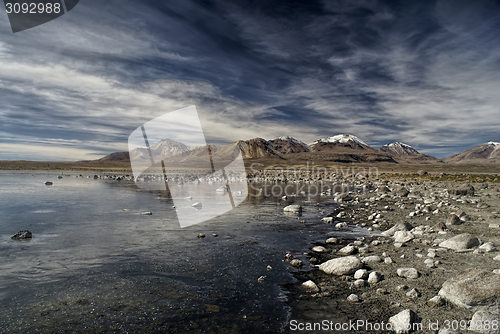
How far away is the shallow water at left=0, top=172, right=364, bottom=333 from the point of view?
636 cm

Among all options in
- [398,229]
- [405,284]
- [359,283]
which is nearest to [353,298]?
[359,283]

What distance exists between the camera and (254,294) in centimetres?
776

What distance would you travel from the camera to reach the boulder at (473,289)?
18.6ft

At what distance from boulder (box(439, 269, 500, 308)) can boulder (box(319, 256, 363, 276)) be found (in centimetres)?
285

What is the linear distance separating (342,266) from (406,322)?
3.44 metres

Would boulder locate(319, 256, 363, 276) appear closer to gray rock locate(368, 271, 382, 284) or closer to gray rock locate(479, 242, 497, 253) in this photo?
gray rock locate(368, 271, 382, 284)

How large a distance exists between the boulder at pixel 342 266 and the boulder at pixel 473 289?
2.85 metres

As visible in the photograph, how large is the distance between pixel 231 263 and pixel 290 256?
2629 millimetres

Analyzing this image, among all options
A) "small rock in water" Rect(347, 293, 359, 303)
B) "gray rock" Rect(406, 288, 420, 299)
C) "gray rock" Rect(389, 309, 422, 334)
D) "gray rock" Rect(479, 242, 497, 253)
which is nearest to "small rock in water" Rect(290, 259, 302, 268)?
"small rock in water" Rect(347, 293, 359, 303)

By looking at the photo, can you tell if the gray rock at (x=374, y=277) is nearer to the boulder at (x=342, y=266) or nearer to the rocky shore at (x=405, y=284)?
the rocky shore at (x=405, y=284)

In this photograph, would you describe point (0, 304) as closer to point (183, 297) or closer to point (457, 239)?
point (183, 297)

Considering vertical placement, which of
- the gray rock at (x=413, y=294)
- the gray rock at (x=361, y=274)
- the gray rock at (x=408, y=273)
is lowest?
the gray rock at (x=361, y=274)

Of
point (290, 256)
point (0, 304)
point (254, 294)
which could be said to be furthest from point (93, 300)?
point (290, 256)

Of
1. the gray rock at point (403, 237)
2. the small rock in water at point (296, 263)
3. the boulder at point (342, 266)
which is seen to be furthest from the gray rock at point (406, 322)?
the gray rock at point (403, 237)
